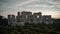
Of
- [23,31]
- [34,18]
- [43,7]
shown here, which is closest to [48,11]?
[43,7]

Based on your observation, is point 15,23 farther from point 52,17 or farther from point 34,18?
point 52,17

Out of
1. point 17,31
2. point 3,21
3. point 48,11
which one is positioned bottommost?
point 17,31

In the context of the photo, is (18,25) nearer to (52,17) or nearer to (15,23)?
(15,23)

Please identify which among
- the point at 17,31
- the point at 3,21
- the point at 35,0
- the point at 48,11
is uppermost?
the point at 35,0

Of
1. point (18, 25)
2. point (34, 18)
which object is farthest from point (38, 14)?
point (18, 25)

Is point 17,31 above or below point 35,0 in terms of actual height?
below

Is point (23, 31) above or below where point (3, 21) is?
below
